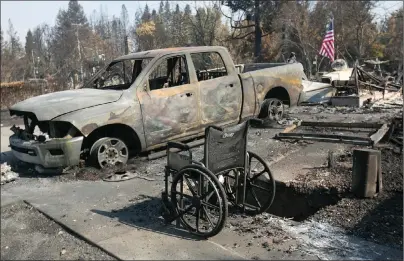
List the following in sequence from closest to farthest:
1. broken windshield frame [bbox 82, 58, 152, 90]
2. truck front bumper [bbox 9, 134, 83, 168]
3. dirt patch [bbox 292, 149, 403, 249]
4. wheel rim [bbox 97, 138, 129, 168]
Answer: dirt patch [bbox 292, 149, 403, 249], truck front bumper [bbox 9, 134, 83, 168], wheel rim [bbox 97, 138, 129, 168], broken windshield frame [bbox 82, 58, 152, 90]

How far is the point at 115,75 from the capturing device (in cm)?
768

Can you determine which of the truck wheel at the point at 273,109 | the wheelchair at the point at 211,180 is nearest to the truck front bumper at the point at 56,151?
the wheelchair at the point at 211,180

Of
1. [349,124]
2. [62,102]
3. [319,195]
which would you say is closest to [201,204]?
[319,195]

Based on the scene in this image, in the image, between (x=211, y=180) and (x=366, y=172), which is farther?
(x=366, y=172)

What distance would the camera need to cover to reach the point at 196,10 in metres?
18.3

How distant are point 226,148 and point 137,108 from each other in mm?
2582

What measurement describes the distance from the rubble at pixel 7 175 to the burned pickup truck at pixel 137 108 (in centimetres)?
28

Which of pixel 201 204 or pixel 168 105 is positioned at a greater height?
pixel 168 105

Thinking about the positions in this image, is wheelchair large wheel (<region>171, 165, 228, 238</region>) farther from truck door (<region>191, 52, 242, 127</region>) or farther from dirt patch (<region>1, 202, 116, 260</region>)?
truck door (<region>191, 52, 242, 127</region>)

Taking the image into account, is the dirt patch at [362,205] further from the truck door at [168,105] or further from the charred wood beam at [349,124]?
the truck door at [168,105]

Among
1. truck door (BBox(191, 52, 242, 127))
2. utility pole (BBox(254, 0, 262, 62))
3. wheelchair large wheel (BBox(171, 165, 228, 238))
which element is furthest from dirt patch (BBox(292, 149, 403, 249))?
utility pole (BBox(254, 0, 262, 62))

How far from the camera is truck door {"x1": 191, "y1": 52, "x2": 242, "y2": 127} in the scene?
714cm

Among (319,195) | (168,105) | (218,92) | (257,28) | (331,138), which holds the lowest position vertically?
(319,195)

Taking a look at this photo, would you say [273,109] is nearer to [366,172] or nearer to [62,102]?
[366,172]
